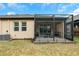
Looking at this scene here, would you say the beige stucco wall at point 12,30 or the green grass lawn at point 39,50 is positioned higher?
the beige stucco wall at point 12,30

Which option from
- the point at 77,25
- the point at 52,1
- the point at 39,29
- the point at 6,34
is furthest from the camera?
the point at 77,25

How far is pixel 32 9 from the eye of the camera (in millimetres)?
17234

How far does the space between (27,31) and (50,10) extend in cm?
418

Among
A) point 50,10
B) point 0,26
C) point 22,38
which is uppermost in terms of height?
point 50,10

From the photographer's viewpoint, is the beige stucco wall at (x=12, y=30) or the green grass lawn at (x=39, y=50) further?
the beige stucco wall at (x=12, y=30)

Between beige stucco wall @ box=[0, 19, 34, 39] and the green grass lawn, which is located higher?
beige stucco wall @ box=[0, 19, 34, 39]

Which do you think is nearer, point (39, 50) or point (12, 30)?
point (39, 50)

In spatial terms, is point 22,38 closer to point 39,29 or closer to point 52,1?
point 39,29

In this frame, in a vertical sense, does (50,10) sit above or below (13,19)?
above

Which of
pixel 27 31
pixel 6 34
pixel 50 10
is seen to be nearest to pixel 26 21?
pixel 27 31

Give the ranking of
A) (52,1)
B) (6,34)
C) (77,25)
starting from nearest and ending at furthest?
(52,1), (6,34), (77,25)

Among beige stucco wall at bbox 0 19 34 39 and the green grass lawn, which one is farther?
beige stucco wall at bbox 0 19 34 39

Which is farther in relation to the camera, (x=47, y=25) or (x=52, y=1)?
(x=47, y=25)

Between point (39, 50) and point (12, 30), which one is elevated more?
point (12, 30)
